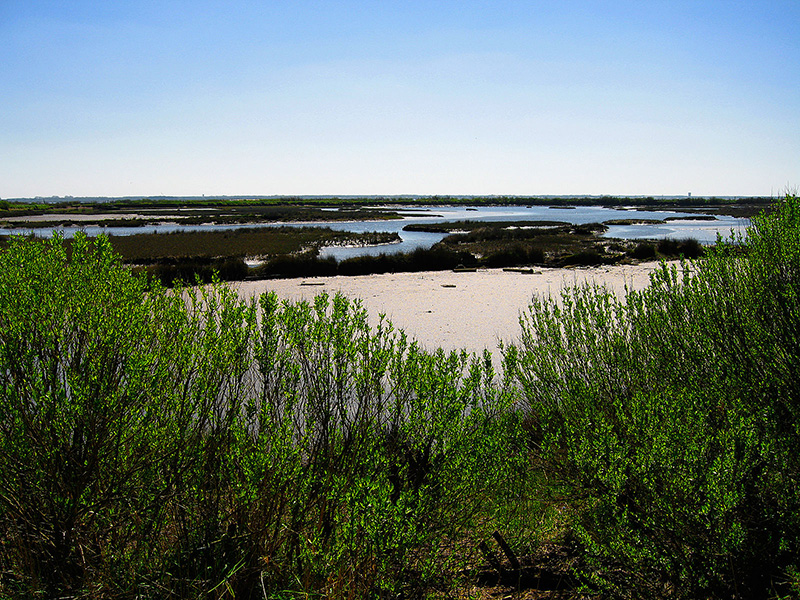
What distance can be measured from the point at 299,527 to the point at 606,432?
2175mm

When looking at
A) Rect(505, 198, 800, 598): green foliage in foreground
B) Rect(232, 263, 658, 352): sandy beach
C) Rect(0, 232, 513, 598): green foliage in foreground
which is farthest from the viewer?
Rect(232, 263, 658, 352): sandy beach

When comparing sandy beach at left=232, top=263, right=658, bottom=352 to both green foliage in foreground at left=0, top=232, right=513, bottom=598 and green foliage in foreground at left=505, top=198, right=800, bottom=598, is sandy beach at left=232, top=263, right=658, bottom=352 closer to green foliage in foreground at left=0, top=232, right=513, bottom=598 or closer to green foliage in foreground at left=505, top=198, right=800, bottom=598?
green foliage in foreground at left=505, top=198, right=800, bottom=598

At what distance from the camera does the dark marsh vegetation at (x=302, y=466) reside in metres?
3.25

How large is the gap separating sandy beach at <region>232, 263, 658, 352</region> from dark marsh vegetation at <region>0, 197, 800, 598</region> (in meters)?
5.40

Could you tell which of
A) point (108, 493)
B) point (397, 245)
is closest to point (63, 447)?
point (108, 493)

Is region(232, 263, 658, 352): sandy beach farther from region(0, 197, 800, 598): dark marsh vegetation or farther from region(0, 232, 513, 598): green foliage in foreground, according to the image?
region(0, 232, 513, 598): green foliage in foreground

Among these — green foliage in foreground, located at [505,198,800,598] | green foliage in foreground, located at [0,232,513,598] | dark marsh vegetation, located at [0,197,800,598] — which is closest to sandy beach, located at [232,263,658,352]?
green foliage in foreground, located at [505,198,800,598]

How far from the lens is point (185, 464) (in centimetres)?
362

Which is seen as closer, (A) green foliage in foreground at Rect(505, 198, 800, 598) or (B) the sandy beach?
(A) green foliage in foreground at Rect(505, 198, 800, 598)

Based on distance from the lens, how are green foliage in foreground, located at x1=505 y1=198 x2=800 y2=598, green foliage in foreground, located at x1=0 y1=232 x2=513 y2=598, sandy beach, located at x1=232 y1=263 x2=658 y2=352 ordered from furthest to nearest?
sandy beach, located at x1=232 y1=263 x2=658 y2=352 → green foliage in foreground, located at x1=505 y1=198 x2=800 y2=598 → green foliage in foreground, located at x1=0 y1=232 x2=513 y2=598

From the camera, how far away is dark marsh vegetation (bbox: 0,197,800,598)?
3.25m

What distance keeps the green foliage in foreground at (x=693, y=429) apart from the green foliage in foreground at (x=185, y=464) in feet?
3.17

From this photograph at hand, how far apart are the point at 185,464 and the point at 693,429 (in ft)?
11.4

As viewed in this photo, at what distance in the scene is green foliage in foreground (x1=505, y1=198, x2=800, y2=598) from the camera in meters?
3.50
